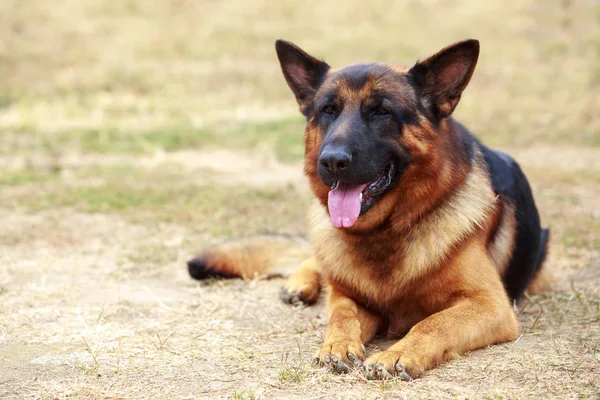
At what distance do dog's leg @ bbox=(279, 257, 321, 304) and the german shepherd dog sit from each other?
0.62 meters

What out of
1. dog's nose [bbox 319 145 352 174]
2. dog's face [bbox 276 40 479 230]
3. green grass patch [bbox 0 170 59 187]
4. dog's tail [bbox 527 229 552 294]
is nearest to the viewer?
dog's nose [bbox 319 145 352 174]

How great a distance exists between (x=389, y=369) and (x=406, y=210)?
1.08 metres

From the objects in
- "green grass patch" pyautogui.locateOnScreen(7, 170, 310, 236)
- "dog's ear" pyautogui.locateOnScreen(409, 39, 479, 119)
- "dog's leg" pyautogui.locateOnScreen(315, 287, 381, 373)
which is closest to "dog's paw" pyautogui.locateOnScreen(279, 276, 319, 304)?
"dog's leg" pyautogui.locateOnScreen(315, 287, 381, 373)

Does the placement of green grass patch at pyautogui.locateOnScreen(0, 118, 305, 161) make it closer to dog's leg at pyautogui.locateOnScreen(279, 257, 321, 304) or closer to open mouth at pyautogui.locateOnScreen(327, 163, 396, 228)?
dog's leg at pyautogui.locateOnScreen(279, 257, 321, 304)

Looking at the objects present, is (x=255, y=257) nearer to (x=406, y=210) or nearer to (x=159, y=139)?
(x=406, y=210)

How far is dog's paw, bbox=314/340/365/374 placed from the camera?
147 inches

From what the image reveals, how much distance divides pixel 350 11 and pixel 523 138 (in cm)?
1125

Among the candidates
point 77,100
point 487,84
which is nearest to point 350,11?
point 487,84

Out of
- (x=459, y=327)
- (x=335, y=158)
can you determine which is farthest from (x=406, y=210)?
(x=459, y=327)

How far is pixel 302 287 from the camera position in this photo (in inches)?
211

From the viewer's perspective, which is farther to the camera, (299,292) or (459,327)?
(299,292)

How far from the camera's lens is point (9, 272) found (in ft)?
19.4

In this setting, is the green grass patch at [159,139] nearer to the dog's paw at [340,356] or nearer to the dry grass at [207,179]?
the dry grass at [207,179]

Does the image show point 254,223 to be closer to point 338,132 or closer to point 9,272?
point 9,272
